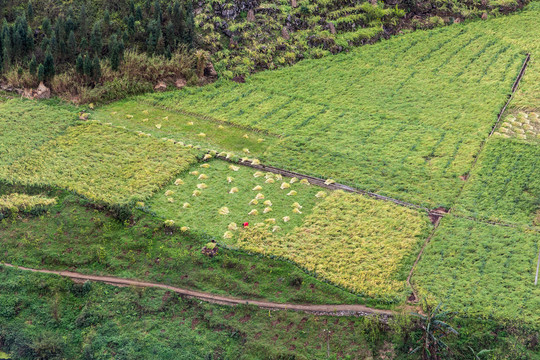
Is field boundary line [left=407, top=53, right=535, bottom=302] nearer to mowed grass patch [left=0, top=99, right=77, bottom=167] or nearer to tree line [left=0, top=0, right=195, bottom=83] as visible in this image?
tree line [left=0, top=0, right=195, bottom=83]

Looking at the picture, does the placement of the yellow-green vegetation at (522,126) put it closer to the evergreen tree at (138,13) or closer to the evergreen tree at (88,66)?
the evergreen tree at (138,13)

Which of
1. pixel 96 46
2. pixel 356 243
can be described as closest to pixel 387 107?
pixel 356 243

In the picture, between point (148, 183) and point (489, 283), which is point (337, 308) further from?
point (148, 183)

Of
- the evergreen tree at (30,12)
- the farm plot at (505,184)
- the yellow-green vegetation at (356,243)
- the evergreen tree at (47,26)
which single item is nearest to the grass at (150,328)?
the yellow-green vegetation at (356,243)

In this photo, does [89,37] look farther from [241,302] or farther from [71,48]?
[241,302]

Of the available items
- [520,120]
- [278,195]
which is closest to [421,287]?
[278,195]

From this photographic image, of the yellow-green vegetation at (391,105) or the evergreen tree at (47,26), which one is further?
the evergreen tree at (47,26)
